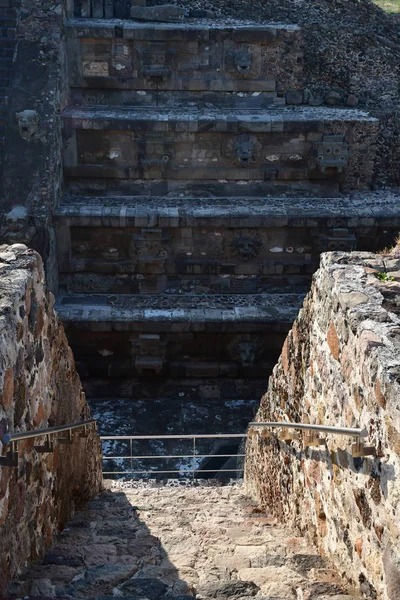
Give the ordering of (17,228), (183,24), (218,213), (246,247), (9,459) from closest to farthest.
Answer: (9,459) < (17,228) < (218,213) < (246,247) < (183,24)

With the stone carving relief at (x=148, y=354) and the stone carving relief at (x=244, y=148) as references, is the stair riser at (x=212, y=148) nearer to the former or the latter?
the stone carving relief at (x=244, y=148)

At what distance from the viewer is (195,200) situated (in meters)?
13.3

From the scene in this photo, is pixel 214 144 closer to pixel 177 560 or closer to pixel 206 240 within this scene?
pixel 206 240

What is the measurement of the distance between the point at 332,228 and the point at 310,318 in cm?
762

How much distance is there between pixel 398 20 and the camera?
15742 millimetres

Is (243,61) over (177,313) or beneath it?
over

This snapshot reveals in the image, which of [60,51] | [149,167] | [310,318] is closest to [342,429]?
[310,318]

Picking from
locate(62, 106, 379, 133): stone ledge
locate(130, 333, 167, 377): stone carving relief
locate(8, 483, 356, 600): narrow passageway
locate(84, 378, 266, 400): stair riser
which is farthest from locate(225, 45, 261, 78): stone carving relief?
locate(8, 483, 356, 600): narrow passageway

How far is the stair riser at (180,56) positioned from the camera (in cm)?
1345

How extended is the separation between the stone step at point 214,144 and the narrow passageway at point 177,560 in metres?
8.07

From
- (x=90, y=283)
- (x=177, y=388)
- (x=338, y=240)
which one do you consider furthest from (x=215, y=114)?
(x=177, y=388)

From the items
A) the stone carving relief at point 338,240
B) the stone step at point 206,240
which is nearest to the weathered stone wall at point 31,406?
the stone step at point 206,240

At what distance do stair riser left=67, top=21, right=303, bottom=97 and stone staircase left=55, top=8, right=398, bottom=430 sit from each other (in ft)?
0.09

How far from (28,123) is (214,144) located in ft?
11.4
